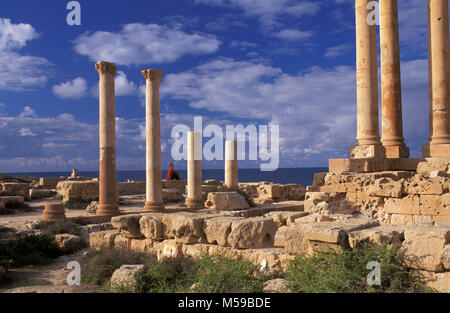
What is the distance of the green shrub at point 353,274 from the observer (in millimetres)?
4207

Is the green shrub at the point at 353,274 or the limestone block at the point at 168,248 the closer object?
the green shrub at the point at 353,274

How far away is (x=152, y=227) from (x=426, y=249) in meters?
4.90

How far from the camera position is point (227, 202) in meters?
14.2

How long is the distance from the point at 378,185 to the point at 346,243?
4916mm

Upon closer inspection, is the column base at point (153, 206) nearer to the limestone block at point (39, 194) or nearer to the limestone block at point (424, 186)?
the limestone block at point (424, 186)

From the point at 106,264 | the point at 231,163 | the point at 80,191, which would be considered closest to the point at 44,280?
the point at 106,264

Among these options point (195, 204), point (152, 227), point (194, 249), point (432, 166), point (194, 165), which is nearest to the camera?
point (194, 249)

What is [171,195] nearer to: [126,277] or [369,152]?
[369,152]

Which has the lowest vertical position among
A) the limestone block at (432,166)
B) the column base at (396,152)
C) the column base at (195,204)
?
the column base at (195,204)

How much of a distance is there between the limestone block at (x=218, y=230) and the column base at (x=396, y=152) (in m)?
8.55

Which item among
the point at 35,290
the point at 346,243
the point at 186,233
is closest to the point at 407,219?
the point at 346,243

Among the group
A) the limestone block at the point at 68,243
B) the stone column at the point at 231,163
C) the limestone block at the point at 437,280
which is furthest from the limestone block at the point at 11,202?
the limestone block at the point at 437,280

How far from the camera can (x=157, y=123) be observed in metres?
15.7

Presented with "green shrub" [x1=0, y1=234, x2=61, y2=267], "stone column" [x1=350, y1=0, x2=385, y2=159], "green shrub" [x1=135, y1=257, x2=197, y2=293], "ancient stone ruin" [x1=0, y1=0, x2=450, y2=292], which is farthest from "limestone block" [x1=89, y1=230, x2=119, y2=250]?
"stone column" [x1=350, y1=0, x2=385, y2=159]
